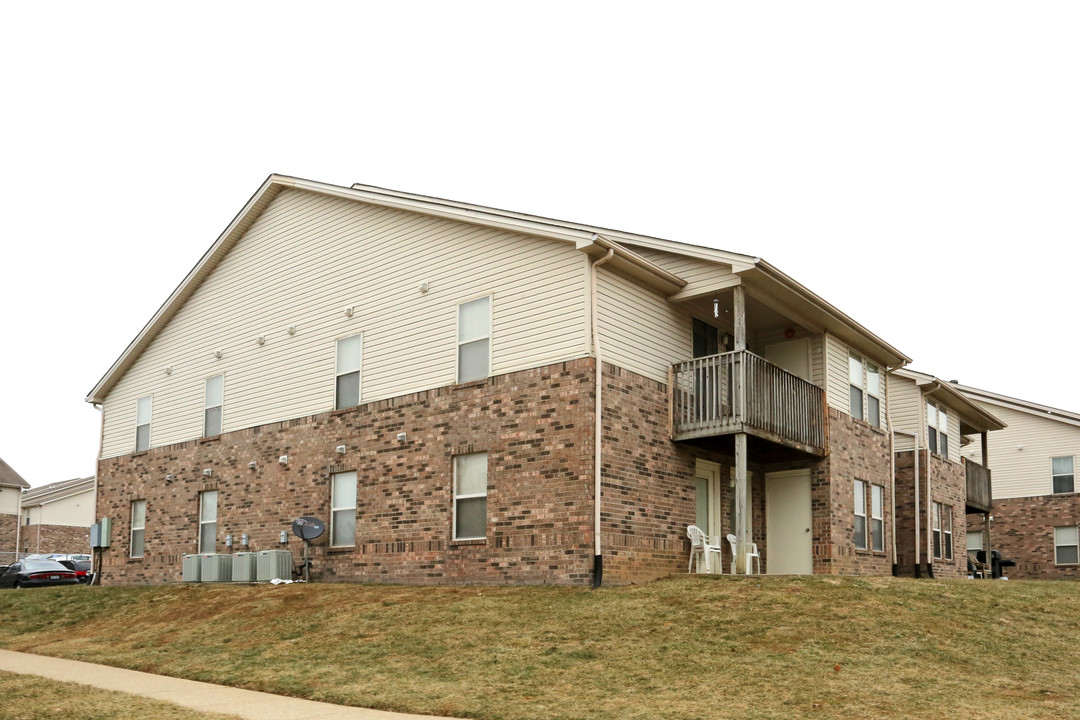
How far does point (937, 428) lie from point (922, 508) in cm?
280

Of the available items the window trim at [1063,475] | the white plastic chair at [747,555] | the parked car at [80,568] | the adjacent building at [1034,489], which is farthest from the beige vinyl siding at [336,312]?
the window trim at [1063,475]

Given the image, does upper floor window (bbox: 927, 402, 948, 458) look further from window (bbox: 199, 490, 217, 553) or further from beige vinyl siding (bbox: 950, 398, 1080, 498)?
window (bbox: 199, 490, 217, 553)

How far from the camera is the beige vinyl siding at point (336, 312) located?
17.1m

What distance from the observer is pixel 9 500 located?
49219 mm

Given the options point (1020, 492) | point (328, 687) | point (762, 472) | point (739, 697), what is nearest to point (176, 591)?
point (328, 687)

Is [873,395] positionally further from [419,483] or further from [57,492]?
[57,492]

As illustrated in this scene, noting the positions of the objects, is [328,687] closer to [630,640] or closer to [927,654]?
[630,640]

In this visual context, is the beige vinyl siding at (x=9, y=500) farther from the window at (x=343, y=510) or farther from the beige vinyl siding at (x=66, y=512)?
the window at (x=343, y=510)

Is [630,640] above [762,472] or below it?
below

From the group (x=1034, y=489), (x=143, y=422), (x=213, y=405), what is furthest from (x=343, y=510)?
(x=1034, y=489)

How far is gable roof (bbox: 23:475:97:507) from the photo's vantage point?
163 feet

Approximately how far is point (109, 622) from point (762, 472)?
12285 millimetres

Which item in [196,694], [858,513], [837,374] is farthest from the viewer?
[858,513]

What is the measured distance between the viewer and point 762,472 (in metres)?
20.7
